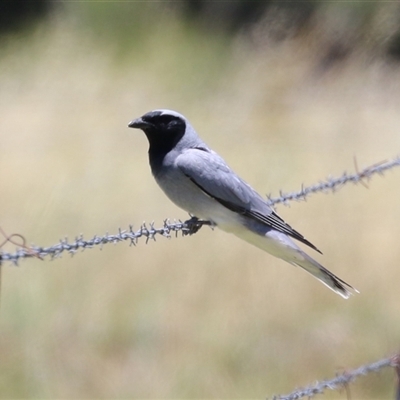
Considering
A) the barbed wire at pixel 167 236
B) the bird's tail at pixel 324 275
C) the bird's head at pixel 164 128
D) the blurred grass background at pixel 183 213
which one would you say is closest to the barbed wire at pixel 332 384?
the barbed wire at pixel 167 236

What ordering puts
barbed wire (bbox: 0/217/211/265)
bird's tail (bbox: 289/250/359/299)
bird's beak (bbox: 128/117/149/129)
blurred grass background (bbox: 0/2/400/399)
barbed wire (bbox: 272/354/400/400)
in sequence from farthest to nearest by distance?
blurred grass background (bbox: 0/2/400/399)
bird's beak (bbox: 128/117/149/129)
bird's tail (bbox: 289/250/359/299)
barbed wire (bbox: 272/354/400/400)
barbed wire (bbox: 0/217/211/265)

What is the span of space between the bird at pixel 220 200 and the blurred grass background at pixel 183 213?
2.07m

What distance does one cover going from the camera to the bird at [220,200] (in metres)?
4.67

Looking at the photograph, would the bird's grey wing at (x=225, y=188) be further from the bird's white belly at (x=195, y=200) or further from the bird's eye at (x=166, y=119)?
the bird's eye at (x=166, y=119)

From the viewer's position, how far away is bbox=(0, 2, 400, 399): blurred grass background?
679 centimetres

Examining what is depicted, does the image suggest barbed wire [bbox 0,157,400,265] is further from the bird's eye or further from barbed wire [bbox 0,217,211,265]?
the bird's eye

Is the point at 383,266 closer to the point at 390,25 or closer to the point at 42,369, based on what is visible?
the point at 42,369

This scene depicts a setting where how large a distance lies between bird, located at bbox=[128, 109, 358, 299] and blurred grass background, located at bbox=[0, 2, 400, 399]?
2072 millimetres

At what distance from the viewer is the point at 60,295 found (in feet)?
25.0

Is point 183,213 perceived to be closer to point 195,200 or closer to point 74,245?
point 195,200

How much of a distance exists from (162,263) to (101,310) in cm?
100

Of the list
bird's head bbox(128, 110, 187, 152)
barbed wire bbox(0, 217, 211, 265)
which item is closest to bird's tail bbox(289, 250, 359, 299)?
barbed wire bbox(0, 217, 211, 265)

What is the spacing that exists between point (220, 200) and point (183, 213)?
4.53 metres

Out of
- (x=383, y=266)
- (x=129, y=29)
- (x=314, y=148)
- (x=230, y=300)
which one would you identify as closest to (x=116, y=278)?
(x=230, y=300)
